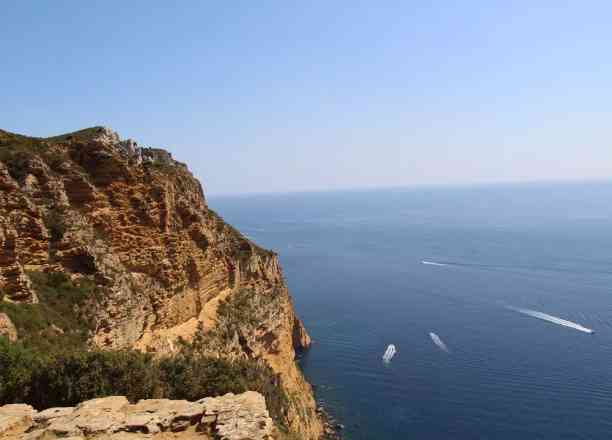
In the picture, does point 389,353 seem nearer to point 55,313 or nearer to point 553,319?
point 553,319

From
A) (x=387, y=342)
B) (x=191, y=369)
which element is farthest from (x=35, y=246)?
(x=387, y=342)

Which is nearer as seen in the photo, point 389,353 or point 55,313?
point 55,313

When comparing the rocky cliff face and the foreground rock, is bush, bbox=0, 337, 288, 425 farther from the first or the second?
the rocky cliff face

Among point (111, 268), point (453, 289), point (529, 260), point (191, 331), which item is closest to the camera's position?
point (111, 268)

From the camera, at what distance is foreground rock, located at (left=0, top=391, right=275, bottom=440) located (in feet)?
37.0

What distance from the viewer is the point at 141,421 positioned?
38.8 ft

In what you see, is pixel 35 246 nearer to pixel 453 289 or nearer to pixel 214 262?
pixel 214 262

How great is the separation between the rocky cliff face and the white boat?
853 inches

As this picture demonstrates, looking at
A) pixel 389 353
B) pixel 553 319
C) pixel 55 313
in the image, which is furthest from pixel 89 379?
pixel 553 319

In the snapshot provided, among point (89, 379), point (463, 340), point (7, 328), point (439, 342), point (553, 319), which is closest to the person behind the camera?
point (89, 379)

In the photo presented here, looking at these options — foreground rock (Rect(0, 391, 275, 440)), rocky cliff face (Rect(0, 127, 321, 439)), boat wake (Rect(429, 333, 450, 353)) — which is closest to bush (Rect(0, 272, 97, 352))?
rocky cliff face (Rect(0, 127, 321, 439))

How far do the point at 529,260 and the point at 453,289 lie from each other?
35910 mm

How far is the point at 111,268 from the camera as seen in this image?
2469 cm

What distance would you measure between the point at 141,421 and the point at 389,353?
5172cm
